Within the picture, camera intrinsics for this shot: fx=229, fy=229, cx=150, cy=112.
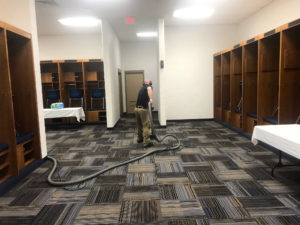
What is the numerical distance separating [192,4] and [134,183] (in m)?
3.98

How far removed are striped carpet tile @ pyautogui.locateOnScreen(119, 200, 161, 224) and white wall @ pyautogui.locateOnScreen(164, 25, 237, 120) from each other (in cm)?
479

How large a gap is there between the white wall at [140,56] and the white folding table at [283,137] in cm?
641

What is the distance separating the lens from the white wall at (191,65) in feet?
21.7

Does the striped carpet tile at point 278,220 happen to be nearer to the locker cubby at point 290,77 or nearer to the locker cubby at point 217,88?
the locker cubby at point 290,77

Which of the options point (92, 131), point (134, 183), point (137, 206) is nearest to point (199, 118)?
point (92, 131)

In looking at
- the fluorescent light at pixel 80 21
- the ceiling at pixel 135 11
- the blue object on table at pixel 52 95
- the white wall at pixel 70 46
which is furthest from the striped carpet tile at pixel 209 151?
the white wall at pixel 70 46

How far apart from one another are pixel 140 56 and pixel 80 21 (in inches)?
131

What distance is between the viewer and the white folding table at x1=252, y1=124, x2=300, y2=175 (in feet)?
6.73

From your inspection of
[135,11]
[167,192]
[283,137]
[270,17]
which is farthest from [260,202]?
[135,11]

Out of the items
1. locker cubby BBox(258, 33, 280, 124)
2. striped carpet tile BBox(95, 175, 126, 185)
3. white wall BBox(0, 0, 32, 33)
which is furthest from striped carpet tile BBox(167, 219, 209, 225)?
white wall BBox(0, 0, 32, 33)

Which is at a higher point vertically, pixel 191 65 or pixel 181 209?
pixel 191 65

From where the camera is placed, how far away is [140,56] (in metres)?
8.84

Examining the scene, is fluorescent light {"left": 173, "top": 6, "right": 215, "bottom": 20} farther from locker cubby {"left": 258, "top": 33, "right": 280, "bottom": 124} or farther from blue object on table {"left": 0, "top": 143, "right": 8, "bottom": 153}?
blue object on table {"left": 0, "top": 143, "right": 8, "bottom": 153}

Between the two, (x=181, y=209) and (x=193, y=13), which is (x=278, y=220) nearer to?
(x=181, y=209)
